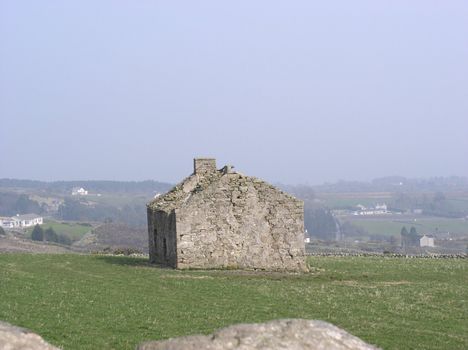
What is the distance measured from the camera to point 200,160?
1809 inches

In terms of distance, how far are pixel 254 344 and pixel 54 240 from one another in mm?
115882

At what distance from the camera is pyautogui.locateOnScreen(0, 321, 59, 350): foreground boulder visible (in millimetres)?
8898

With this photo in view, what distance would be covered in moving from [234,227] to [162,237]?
4.35 meters

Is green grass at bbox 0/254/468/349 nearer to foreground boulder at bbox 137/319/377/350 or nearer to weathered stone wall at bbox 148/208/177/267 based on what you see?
weathered stone wall at bbox 148/208/177/267

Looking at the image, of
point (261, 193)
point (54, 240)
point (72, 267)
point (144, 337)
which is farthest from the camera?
point (54, 240)

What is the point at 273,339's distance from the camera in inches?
355

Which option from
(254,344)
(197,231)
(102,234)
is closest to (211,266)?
(197,231)

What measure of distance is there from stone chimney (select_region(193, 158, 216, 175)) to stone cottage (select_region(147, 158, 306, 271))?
7.96 feet

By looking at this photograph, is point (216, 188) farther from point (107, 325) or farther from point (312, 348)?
point (312, 348)

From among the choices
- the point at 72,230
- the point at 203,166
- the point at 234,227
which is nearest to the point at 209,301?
the point at 234,227

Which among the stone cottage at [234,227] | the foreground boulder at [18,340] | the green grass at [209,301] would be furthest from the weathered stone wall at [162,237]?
the foreground boulder at [18,340]

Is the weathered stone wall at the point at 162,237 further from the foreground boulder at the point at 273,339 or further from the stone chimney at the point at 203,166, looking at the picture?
the foreground boulder at the point at 273,339

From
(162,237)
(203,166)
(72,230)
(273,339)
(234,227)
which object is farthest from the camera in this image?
(72,230)

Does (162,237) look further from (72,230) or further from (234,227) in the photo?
(72,230)
